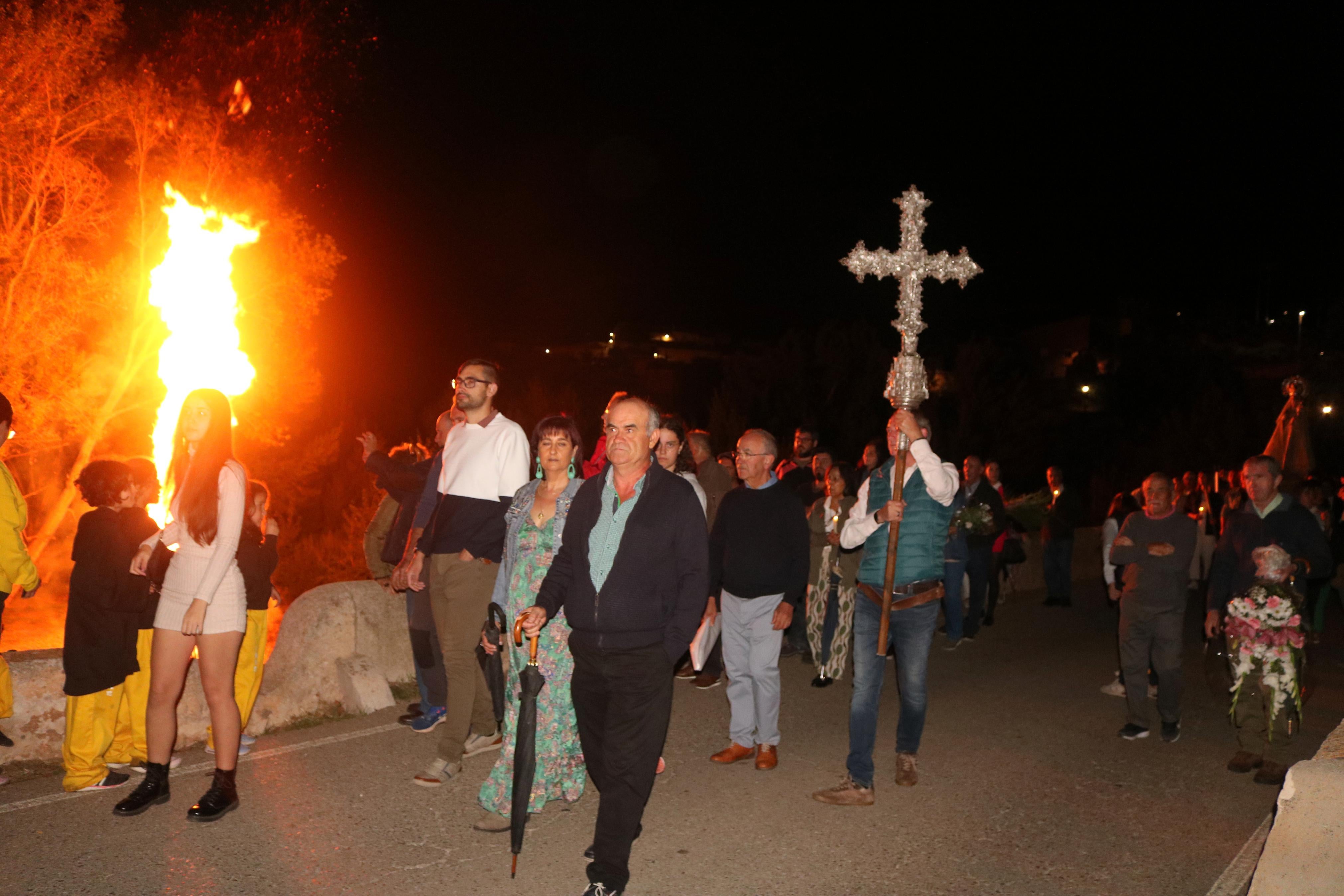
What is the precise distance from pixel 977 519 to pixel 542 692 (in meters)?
7.07

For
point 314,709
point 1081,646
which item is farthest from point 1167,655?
point 314,709

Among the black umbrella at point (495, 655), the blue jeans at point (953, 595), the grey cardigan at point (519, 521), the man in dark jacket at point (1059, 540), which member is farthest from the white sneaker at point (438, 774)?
the man in dark jacket at point (1059, 540)

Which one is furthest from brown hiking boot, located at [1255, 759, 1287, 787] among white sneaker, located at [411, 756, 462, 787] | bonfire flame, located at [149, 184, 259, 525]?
bonfire flame, located at [149, 184, 259, 525]

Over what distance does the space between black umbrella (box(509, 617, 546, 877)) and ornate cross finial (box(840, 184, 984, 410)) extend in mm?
2820

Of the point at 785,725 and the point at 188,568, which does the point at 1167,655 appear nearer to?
the point at 785,725

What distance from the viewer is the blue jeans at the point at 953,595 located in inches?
408

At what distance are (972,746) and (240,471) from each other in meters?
4.89

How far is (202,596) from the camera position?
4969 millimetres

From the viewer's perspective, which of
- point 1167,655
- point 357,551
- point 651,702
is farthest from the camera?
point 357,551

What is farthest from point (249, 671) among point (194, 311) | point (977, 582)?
point (977, 582)

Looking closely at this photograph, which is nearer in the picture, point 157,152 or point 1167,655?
point 1167,655

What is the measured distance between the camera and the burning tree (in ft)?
52.3

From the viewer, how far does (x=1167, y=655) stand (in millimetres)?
7301

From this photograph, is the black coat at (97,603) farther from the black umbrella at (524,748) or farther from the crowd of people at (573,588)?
the black umbrella at (524,748)
